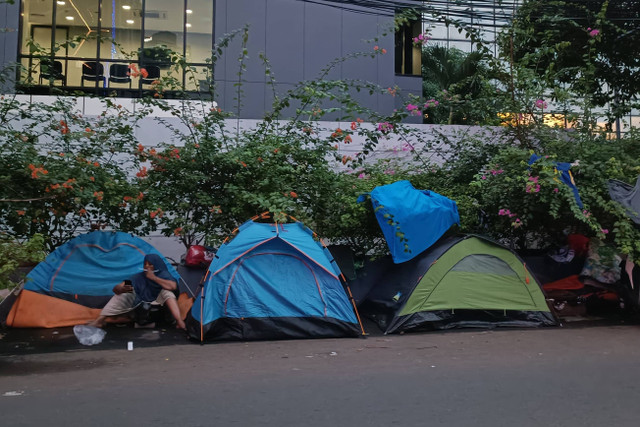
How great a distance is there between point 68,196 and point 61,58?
8534 millimetres

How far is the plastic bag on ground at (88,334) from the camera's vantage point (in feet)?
25.3

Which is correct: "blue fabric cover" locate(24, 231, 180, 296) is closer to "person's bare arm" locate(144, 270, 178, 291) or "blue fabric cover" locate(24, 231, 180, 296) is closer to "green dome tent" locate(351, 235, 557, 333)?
"person's bare arm" locate(144, 270, 178, 291)

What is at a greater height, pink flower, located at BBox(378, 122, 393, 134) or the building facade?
the building facade

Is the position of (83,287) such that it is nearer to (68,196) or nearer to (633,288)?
(68,196)

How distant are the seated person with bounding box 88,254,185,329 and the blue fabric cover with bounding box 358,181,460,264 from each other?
3.24 meters

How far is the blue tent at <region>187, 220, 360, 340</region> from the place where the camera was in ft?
25.5

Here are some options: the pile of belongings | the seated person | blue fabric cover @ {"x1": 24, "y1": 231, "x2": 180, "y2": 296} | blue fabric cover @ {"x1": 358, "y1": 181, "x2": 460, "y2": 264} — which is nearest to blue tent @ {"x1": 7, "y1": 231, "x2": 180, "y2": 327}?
blue fabric cover @ {"x1": 24, "y1": 231, "x2": 180, "y2": 296}

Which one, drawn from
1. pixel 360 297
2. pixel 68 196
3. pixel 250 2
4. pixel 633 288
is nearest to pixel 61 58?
pixel 250 2

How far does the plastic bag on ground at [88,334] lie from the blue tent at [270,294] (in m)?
1.20

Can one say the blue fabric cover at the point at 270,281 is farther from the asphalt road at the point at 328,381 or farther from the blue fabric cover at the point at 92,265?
the blue fabric cover at the point at 92,265

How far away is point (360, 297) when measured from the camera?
31.3 ft

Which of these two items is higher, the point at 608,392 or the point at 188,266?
the point at 188,266

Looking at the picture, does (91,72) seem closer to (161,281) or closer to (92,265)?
(92,265)

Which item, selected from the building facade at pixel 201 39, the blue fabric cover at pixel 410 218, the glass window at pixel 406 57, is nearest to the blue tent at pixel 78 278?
the blue fabric cover at pixel 410 218
